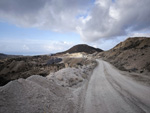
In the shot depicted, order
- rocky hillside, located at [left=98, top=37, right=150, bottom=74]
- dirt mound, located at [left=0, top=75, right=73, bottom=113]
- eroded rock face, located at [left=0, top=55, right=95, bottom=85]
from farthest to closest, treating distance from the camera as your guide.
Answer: eroded rock face, located at [left=0, top=55, right=95, bottom=85]
rocky hillside, located at [left=98, top=37, right=150, bottom=74]
dirt mound, located at [left=0, top=75, right=73, bottom=113]

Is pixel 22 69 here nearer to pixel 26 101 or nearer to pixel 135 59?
pixel 26 101

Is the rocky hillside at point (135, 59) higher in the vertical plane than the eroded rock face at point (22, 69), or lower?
higher

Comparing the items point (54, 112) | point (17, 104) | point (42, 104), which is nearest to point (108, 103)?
point (54, 112)

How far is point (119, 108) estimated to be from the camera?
536 centimetres

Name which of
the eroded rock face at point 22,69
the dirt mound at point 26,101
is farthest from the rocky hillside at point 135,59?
the dirt mound at point 26,101

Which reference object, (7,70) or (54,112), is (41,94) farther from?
(7,70)

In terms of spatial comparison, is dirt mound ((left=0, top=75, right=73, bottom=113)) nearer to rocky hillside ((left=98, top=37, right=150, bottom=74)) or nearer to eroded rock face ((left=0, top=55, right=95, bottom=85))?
eroded rock face ((left=0, top=55, right=95, bottom=85))

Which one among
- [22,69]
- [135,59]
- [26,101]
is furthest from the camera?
[22,69]

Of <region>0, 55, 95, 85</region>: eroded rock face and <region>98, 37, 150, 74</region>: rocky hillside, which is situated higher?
<region>98, 37, 150, 74</region>: rocky hillside

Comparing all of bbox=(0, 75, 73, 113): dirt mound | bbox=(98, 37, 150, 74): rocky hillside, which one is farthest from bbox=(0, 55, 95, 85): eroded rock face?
bbox=(0, 75, 73, 113): dirt mound

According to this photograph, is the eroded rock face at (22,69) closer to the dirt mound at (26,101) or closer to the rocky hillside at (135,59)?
the rocky hillside at (135,59)

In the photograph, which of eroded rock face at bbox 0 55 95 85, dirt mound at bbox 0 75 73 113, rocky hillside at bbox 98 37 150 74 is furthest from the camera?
eroded rock face at bbox 0 55 95 85

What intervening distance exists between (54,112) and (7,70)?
3315 cm

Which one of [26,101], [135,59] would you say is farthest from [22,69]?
[135,59]
